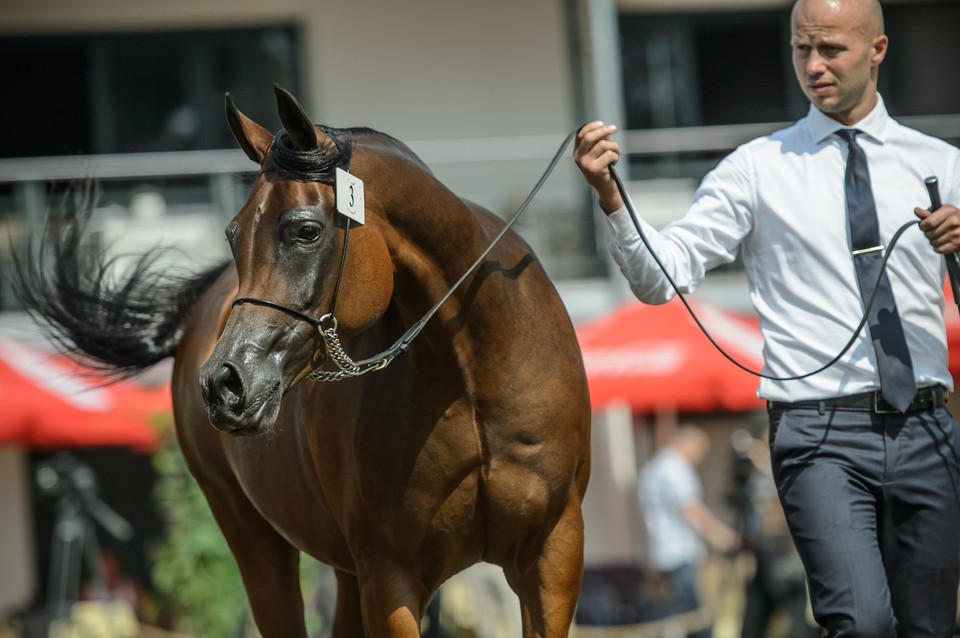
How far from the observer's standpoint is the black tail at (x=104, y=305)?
5.16 meters

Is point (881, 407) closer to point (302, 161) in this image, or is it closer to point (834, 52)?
point (834, 52)

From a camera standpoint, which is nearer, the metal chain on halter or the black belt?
the metal chain on halter

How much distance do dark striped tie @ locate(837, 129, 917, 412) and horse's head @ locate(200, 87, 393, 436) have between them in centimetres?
121

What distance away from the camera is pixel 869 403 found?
131 inches

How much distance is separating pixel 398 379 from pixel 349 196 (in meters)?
0.60

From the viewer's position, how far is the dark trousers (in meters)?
3.23

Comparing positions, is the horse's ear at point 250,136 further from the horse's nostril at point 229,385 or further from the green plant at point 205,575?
the green plant at point 205,575

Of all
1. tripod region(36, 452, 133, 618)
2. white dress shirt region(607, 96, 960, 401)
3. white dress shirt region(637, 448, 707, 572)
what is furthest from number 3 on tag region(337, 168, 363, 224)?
tripod region(36, 452, 133, 618)

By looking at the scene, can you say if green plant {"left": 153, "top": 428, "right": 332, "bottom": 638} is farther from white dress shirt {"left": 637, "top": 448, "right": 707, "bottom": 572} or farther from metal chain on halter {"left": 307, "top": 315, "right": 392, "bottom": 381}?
metal chain on halter {"left": 307, "top": 315, "right": 392, "bottom": 381}

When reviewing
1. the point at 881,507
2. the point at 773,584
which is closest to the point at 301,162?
the point at 881,507

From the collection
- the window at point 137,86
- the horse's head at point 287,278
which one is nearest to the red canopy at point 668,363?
the horse's head at point 287,278

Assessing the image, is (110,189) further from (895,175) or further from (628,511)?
(895,175)

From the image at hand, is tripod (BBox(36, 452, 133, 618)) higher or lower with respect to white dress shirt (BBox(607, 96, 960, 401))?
lower

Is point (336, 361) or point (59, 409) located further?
point (59, 409)
